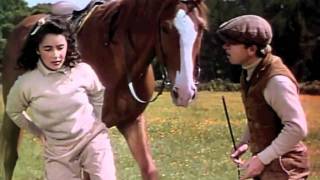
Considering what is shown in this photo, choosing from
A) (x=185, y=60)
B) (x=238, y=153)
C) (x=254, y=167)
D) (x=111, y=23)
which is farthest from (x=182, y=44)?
(x=254, y=167)

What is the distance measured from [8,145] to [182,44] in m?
2.06

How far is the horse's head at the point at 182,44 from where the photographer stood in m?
4.37

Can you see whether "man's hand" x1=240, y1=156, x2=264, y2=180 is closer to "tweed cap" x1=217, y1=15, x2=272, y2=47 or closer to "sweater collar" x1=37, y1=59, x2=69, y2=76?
"tweed cap" x1=217, y1=15, x2=272, y2=47

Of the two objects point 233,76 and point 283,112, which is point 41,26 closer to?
point 283,112

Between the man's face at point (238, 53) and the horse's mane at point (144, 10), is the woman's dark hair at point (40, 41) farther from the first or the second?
the horse's mane at point (144, 10)

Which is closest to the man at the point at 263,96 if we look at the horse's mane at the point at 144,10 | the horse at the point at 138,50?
the horse at the point at 138,50

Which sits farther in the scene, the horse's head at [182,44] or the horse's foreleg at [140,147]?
the horse's foreleg at [140,147]

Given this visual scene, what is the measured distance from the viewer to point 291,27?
71.0 feet

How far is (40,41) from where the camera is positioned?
358 centimetres

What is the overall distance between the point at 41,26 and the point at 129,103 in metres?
1.41

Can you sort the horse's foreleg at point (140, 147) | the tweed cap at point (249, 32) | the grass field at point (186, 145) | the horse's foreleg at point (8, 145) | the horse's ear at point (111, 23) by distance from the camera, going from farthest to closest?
the grass field at point (186, 145) < the horse's foreleg at point (8, 145) < the horse's foreleg at point (140, 147) < the horse's ear at point (111, 23) < the tweed cap at point (249, 32)

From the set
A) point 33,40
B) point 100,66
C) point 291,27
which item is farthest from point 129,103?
point 291,27

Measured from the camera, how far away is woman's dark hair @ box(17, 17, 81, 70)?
359 centimetres

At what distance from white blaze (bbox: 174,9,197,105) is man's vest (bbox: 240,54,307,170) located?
950 millimetres
